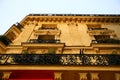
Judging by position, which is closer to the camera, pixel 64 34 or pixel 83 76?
pixel 83 76

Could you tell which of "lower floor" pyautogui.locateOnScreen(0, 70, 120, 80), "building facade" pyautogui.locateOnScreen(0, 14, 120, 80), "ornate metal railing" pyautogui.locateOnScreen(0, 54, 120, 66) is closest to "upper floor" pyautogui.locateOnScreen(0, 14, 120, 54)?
"building facade" pyautogui.locateOnScreen(0, 14, 120, 80)

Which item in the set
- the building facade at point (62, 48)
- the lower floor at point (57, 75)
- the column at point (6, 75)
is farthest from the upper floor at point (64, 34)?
the column at point (6, 75)

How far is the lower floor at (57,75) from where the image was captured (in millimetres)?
7286

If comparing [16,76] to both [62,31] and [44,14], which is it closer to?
[62,31]

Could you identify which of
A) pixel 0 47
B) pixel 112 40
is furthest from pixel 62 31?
pixel 0 47

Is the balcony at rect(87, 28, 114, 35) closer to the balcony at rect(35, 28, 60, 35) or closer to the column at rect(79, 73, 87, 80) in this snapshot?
the balcony at rect(35, 28, 60, 35)

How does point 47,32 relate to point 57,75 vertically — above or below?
above

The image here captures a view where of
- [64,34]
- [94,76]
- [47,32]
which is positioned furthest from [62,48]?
[94,76]

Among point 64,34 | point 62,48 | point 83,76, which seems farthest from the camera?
point 64,34

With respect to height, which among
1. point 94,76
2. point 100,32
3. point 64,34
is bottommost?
point 94,76

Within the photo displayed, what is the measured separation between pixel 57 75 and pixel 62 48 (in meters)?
4.12

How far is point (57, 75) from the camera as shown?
7340 mm

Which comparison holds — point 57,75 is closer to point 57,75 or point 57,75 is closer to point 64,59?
point 57,75

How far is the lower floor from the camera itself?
23.9ft
